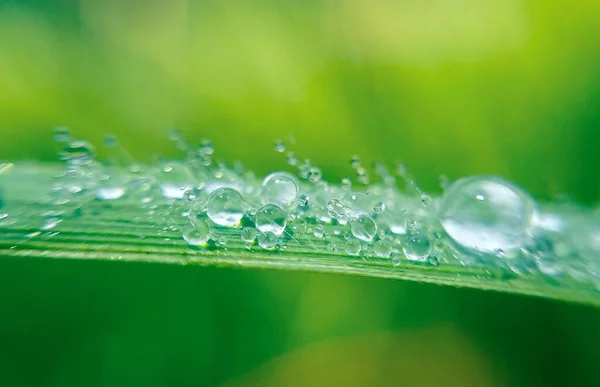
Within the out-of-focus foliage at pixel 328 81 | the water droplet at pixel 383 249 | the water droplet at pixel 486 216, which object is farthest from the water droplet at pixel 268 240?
the out-of-focus foliage at pixel 328 81

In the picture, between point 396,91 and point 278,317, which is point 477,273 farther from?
point 396,91

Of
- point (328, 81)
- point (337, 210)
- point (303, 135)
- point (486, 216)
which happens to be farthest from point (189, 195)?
point (328, 81)

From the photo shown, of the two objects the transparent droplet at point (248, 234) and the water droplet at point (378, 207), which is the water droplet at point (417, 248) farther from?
the transparent droplet at point (248, 234)

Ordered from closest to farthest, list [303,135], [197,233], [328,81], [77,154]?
[197,233] → [77,154] → [303,135] → [328,81]

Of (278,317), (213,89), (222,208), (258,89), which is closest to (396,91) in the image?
(258,89)

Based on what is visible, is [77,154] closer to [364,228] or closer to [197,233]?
[197,233]

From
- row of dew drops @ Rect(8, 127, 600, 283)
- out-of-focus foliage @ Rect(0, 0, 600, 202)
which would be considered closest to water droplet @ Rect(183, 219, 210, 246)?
row of dew drops @ Rect(8, 127, 600, 283)

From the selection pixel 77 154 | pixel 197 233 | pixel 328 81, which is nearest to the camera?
pixel 197 233

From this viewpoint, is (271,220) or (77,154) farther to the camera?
(77,154)
